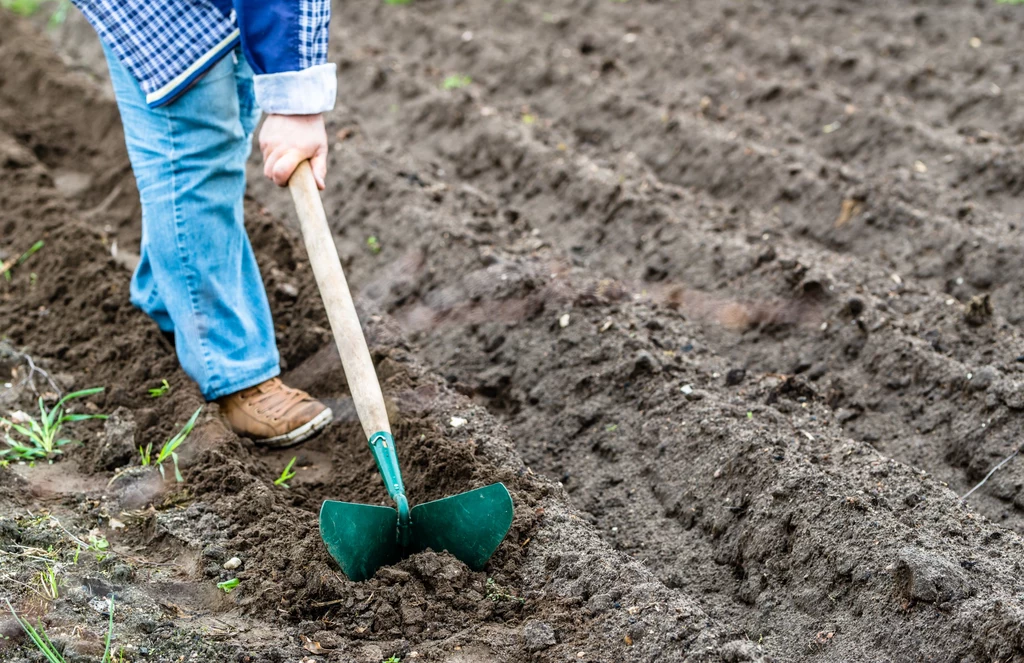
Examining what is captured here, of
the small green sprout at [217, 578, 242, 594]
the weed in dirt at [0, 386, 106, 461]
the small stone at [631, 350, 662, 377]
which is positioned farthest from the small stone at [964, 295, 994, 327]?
the weed in dirt at [0, 386, 106, 461]

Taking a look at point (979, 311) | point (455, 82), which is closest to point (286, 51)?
point (979, 311)

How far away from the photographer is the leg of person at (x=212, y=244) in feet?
9.14

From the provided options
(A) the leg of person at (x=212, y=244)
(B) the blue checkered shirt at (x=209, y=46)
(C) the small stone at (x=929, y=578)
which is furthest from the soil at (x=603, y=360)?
(B) the blue checkered shirt at (x=209, y=46)

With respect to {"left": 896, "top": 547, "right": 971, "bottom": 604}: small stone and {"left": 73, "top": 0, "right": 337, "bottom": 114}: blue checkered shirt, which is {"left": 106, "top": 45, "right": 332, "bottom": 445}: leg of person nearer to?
{"left": 73, "top": 0, "right": 337, "bottom": 114}: blue checkered shirt

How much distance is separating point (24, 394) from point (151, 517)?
0.80 meters

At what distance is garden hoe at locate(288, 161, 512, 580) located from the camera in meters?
2.36

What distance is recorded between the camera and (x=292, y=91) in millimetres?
2436

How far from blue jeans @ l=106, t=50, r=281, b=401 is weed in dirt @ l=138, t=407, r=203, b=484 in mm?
214

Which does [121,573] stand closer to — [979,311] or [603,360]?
[603,360]

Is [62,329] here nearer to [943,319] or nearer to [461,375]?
[461,375]

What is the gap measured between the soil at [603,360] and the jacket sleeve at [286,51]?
3.26 ft

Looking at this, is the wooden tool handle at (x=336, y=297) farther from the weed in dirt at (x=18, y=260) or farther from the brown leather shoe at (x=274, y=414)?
the weed in dirt at (x=18, y=260)

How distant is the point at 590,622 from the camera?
7.44 feet

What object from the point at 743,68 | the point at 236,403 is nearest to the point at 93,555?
the point at 236,403
